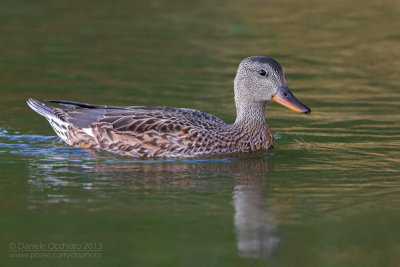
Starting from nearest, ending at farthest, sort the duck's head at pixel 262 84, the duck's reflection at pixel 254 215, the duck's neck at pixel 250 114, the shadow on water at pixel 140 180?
the duck's reflection at pixel 254 215, the shadow on water at pixel 140 180, the duck's head at pixel 262 84, the duck's neck at pixel 250 114

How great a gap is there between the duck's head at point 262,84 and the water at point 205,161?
71 centimetres

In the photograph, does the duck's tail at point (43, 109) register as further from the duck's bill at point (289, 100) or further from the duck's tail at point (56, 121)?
the duck's bill at point (289, 100)

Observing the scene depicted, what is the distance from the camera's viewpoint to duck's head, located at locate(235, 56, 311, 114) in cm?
1057

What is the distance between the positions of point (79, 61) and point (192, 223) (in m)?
8.44

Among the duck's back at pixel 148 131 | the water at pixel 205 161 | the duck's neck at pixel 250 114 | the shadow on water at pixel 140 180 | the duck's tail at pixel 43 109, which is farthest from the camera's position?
the duck's tail at pixel 43 109

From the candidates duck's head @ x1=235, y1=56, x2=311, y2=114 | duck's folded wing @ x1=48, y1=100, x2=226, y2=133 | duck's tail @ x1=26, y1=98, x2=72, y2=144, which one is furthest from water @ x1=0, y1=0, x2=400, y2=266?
duck's head @ x1=235, y1=56, x2=311, y2=114

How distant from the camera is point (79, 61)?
15.5 metres

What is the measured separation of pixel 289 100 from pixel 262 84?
0.43 metres

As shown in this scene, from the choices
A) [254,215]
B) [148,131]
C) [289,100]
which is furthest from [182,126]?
[254,215]

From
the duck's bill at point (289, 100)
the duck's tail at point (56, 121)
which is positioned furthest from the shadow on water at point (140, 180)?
the duck's bill at point (289, 100)

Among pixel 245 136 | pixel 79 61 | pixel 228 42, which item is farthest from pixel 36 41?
pixel 245 136

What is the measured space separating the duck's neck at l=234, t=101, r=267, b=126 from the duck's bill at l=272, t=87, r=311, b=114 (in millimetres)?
344

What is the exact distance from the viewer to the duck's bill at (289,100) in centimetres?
1040

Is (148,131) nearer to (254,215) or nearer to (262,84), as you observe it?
(262,84)
